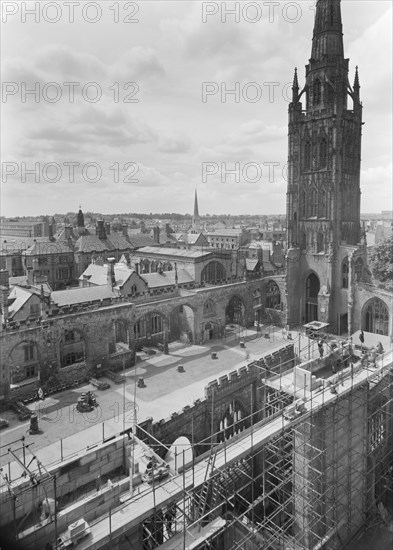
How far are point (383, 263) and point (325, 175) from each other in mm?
16422

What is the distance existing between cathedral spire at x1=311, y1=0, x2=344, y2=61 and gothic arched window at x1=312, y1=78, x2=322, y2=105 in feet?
8.38

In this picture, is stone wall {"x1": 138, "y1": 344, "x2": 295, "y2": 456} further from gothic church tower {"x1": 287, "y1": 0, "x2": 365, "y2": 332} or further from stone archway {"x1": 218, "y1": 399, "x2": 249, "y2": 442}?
gothic church tower {"x1": 287, "y1": 0, "x2": 365, "y2": 332}

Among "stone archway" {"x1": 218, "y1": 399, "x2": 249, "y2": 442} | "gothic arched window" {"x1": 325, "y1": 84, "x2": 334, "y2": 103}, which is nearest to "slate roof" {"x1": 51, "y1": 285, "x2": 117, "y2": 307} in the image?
"stone archway" {"x1": 218, "y1": 399, "x2": 249, "y2": 442}

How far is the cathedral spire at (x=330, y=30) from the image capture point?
150 ft

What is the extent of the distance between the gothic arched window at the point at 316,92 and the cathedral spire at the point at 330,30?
2.55 m

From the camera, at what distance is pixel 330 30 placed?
46.0 metres

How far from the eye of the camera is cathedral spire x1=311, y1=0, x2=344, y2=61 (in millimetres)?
45844

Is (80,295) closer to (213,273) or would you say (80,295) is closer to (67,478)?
(213,273)

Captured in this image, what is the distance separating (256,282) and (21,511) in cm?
4054

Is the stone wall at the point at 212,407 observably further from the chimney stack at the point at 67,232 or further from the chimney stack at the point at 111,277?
the chimney stack at the point at 67,232

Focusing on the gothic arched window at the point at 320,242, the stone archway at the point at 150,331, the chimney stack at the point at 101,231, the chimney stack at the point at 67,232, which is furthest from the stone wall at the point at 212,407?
the chimney stack at the point at 67,232

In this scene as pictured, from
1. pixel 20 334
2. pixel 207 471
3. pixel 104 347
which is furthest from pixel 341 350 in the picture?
pixel 20 334

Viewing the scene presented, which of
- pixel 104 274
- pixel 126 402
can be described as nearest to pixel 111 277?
pixel 104 274

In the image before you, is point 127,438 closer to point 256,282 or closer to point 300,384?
point 300,384
